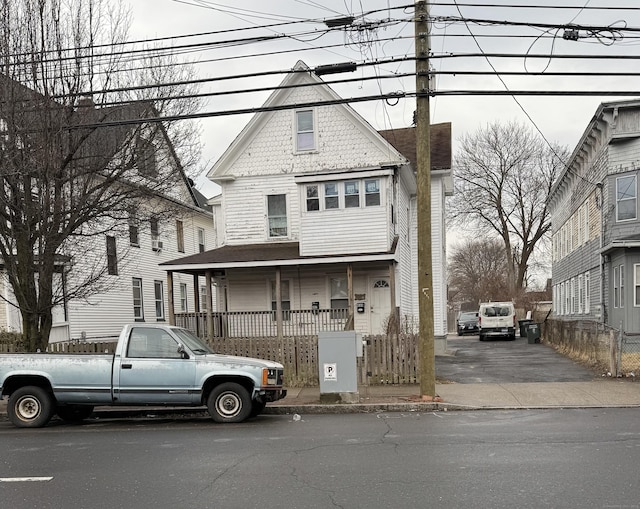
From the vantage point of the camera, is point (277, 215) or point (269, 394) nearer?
point (269, 394)

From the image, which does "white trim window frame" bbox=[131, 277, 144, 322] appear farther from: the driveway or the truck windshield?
the truck windshield

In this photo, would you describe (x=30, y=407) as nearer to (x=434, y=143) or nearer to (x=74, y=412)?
(x=74, y=412)

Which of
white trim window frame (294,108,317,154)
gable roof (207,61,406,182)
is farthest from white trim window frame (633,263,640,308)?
white trim window frame (294,108,317,154)

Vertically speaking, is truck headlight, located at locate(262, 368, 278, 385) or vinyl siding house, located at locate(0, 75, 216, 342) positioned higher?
vinyl siding house, located at locate(0, 75, 216, 342)

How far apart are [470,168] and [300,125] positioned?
32.4m

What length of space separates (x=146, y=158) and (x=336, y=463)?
8509 millimetres

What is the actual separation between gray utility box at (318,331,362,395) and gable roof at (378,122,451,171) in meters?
12.0

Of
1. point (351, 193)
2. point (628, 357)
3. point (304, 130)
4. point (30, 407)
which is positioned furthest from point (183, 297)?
point (628, 357)

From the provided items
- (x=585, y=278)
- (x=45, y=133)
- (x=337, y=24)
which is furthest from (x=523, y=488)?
(x=585, y=278)

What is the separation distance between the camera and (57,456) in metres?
7.51

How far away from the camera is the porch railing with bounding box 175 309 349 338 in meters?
17.5

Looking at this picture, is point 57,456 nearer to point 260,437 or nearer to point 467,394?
point 260,437

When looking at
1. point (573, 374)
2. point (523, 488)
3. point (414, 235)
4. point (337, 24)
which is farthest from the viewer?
point (414, 235)

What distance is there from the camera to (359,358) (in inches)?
511
